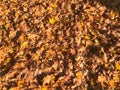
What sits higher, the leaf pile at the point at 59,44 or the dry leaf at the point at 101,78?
the leaf pile at the point at 59,44

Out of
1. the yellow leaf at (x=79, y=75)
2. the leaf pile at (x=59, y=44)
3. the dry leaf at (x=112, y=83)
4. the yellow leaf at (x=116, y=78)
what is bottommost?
the dry leaf at (x=112, y=83)

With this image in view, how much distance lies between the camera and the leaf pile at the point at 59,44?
4.16m

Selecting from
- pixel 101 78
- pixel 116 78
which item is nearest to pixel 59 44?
pixel 101 78

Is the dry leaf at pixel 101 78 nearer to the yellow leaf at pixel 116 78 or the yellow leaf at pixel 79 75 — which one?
the yellow leaf at pixel 116 78

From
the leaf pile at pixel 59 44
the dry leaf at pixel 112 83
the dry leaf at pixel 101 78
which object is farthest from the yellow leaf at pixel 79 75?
the dry leaf at pixel 112 83

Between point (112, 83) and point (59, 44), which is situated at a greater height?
point (59, 44)

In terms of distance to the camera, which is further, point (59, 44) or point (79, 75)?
point (59, 44)

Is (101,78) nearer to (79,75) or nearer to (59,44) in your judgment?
(79,75)

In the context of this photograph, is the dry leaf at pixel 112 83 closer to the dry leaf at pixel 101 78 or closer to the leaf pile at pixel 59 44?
the leaf pile at pixel 59 44

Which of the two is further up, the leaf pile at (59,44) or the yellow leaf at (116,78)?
the leaf pile at (59,44)

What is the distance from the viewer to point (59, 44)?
461 centimetres

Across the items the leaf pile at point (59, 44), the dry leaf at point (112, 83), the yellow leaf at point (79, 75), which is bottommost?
the dry leaf at point (112, 83)

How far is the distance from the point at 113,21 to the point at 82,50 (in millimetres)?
969

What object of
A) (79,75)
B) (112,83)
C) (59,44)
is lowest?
(112,83)
